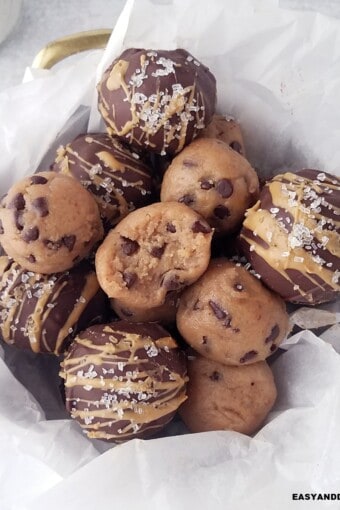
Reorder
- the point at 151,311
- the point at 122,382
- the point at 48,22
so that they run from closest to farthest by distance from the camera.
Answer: the point at 122,382
the point at 151,311
the point at 48,22

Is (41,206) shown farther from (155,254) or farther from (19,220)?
(155,254)

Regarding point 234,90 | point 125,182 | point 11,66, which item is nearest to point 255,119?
point 234,90

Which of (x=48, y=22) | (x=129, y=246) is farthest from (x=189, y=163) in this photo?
(x=48, y=22)

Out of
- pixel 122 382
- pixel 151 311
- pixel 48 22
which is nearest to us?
pixel 122 382

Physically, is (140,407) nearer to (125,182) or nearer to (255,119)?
(125,182)

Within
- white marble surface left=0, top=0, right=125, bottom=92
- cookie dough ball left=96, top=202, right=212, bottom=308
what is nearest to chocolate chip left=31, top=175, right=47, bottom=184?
cookie dough ball left=96, top=202, right=212, bottom=308

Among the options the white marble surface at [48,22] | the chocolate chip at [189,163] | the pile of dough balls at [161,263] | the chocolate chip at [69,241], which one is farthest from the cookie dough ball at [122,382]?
the white marble surface at [48,22]

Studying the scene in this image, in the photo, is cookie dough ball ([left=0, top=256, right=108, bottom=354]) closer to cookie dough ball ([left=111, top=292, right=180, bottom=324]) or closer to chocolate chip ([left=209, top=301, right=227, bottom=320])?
cookie dough ball ([left=111, top=292, right=180, bottom=324])
